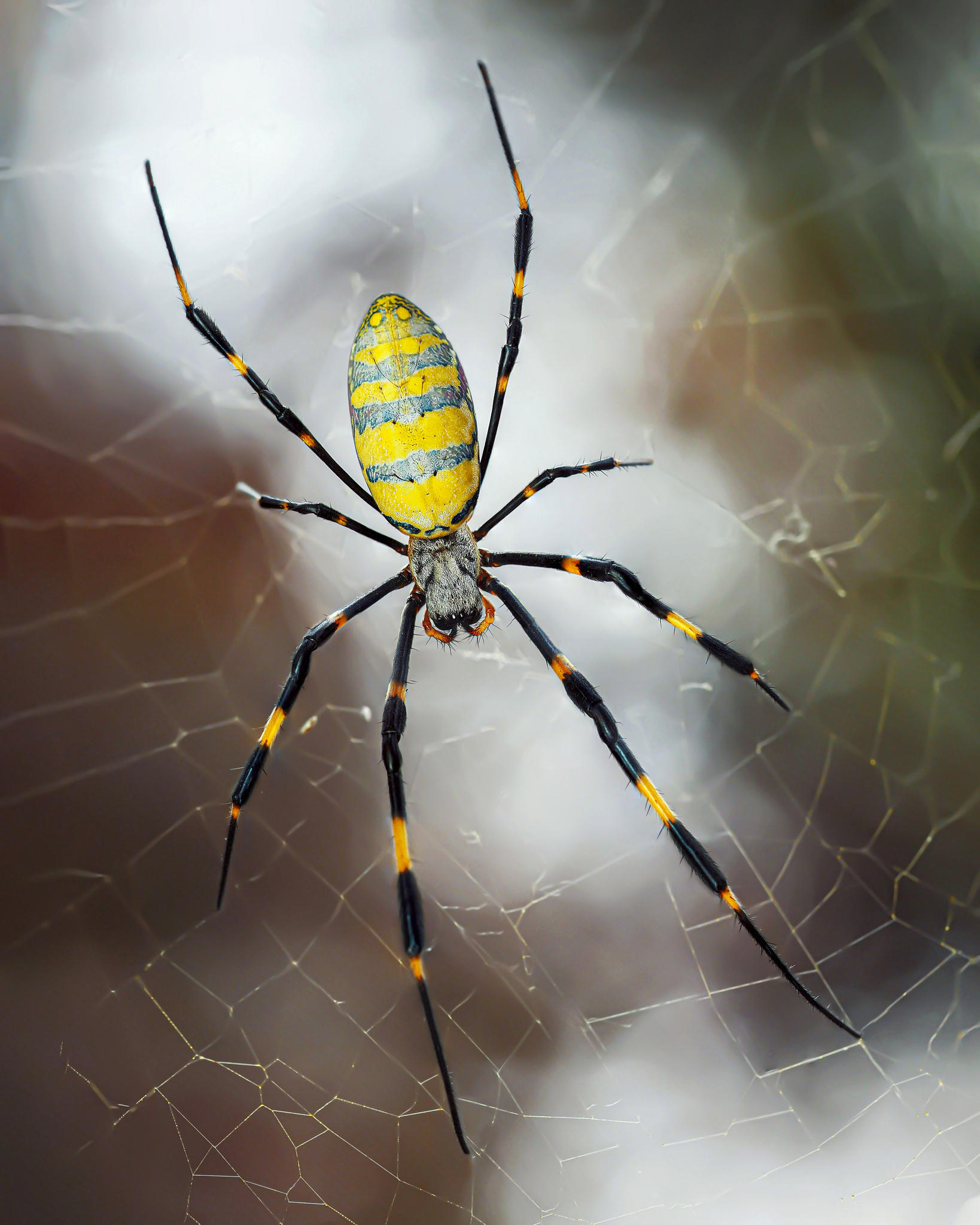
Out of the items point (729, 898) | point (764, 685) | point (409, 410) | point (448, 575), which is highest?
point (409, 410)

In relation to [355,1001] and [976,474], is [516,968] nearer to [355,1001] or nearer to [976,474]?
[355,1001]

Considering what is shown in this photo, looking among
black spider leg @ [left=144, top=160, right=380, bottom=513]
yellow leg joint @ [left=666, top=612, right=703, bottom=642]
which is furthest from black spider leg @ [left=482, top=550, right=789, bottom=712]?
black spider leg @ [left=144, top=160, right=380, bottom=513]

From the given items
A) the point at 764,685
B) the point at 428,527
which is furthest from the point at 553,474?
the point at 764,685

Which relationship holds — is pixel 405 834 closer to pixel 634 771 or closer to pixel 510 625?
pixel 634 771

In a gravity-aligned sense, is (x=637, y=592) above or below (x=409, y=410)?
below

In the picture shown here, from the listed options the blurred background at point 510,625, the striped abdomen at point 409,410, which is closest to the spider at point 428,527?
the striped abdomen at point 409,410

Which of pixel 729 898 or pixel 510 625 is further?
pixel 510 625
